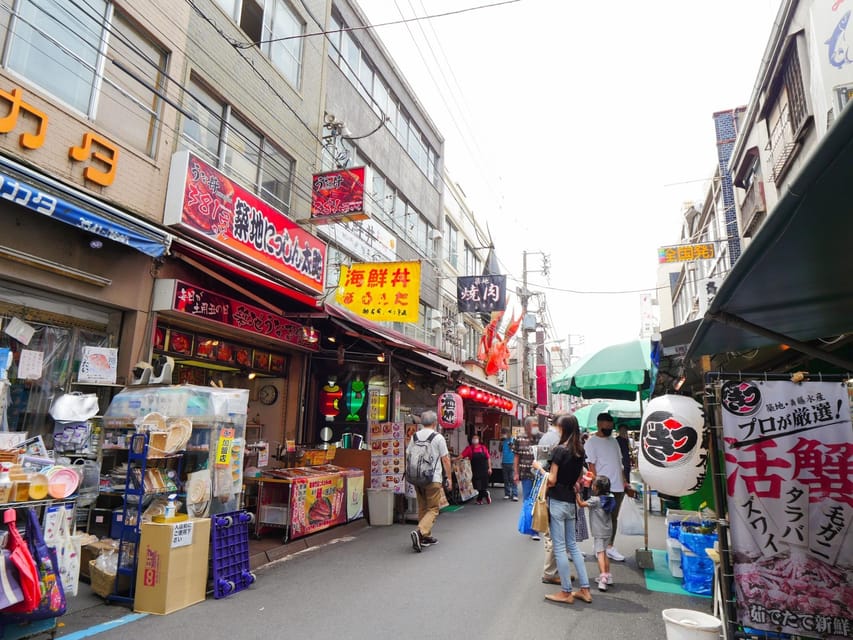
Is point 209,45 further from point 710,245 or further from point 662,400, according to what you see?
point 710,245

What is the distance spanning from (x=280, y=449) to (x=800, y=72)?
16153 millimetres

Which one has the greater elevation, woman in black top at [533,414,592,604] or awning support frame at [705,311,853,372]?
awning support frame at [705,311,853,372]

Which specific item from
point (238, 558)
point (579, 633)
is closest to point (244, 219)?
point (238, 558)

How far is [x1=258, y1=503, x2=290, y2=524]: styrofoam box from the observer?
28.3 ft

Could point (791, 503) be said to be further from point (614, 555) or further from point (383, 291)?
point (383, 291)

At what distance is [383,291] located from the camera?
1195 cm

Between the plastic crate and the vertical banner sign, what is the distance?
5.22 m

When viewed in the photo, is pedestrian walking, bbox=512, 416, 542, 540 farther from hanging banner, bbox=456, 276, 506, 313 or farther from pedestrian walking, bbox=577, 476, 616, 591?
hanging banner, bbox=456, 276, 506, 313

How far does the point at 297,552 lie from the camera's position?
8.26 m

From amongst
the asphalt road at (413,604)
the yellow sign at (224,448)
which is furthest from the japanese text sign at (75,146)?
the asphalt road at (413,604)

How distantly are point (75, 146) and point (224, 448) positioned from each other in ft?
14.7

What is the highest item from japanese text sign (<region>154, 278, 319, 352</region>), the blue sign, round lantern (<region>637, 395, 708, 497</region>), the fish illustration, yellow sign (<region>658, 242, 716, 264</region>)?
the fish illustration

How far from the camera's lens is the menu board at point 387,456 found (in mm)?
11180

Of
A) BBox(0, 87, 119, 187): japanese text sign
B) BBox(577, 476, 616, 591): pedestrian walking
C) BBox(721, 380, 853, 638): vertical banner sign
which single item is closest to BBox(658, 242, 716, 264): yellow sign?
BBox(577, 476, 616, 591): pedestrian walking
